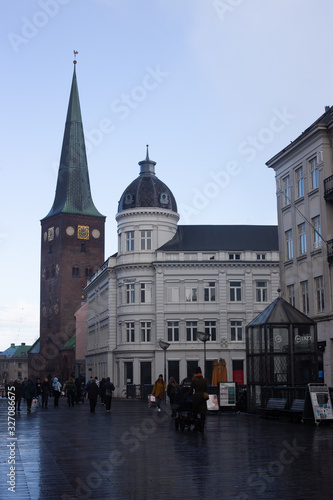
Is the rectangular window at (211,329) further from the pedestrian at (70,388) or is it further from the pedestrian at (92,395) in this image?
the pedestrian at (92,395)

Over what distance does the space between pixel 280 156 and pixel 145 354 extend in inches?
1137

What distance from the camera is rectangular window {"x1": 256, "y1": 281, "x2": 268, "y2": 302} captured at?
6706cm

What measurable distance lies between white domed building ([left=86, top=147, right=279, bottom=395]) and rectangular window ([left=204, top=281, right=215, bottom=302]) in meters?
0.07

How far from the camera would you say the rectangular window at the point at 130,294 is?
221 feet

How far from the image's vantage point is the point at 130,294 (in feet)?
222

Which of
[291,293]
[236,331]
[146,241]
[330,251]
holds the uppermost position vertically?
[146,241]

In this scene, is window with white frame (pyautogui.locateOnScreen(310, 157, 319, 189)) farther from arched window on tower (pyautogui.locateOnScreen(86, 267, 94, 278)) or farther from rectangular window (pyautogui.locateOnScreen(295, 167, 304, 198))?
arched window on tower (pyautogui.locateOnScreen(86, 267, 94, 278))

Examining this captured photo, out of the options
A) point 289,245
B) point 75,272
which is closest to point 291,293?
point 289,245

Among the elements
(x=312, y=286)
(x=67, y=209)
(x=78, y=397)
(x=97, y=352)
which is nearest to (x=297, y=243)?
(x=312, y=286)

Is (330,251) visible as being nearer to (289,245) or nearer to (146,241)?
(289,245)

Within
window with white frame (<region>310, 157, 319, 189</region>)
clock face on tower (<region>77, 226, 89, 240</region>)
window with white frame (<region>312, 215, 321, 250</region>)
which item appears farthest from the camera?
clock face on tower (<region>77, 226, 89, 240</region>)

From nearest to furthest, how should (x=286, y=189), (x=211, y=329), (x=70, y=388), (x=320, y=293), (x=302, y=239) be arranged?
(x=320, y=293)
(x=302, y=239)
(x=286, y=189)
(x=70, y=388)
(x=211, y=329)

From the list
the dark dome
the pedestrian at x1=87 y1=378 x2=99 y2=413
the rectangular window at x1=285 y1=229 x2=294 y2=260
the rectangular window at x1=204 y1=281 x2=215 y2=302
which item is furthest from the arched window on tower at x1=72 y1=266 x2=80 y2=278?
the pedestrian at x1=87 y1=378 x2=99 y2=413

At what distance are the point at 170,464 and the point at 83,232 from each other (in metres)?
108
